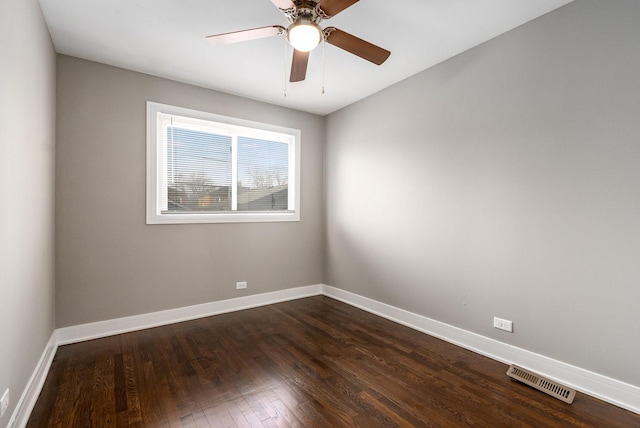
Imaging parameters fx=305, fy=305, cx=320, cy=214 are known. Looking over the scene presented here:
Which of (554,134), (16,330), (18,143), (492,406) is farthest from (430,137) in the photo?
(16,330)

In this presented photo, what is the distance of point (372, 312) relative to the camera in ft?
12.7

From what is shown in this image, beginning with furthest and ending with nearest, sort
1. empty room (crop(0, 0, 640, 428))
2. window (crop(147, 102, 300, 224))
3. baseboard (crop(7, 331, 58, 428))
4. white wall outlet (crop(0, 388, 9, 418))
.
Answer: window (crop(147, 102, 300, 224))
empty room (crop(0, 0, 640, 428))
baseboard (crop(7, 331, 58, 428))
white wall outlet (crop(0, 388, 9, 418))

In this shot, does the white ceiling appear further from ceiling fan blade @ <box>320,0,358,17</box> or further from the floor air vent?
the floor air vent

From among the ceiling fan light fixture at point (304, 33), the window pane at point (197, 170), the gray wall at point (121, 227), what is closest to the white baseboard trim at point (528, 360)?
the gray wall at point (121, 227)

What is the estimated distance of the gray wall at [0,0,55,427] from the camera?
1594 mm

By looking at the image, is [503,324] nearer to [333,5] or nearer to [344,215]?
[344,215]

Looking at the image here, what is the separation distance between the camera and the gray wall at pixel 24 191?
5.23ft

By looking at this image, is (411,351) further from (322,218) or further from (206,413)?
(322,218)

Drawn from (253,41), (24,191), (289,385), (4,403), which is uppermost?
(253,41)

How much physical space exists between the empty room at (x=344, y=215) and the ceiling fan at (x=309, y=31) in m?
0.02

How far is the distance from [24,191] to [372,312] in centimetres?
348

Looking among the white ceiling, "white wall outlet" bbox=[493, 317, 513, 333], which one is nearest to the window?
the white ceiling

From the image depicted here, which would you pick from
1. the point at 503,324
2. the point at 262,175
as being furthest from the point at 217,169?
the point at 503,324

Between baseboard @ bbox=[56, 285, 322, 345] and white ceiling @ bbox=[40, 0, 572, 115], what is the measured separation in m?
2.65
